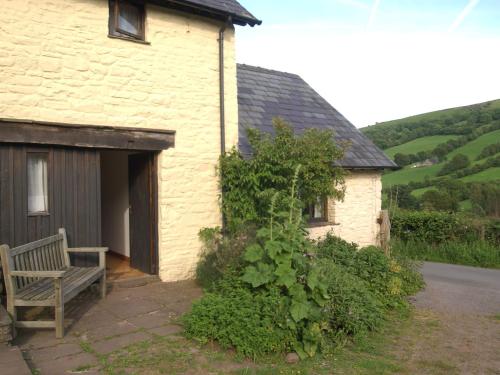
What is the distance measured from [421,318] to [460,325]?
19.9 inches

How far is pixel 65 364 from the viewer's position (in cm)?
412

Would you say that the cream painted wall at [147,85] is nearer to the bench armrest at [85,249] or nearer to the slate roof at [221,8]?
the slate roof at [221,8]

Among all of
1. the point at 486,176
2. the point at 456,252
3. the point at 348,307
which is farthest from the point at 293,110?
the point at 486,176

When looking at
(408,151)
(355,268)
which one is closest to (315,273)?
(355,268)

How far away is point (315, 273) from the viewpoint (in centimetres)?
469

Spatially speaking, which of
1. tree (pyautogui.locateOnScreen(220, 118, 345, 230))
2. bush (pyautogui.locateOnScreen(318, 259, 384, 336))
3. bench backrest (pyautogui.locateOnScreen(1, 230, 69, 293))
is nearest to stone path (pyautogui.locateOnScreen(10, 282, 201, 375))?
bench backrest (pyautogui.locateOnScreen(1, 230, 69, 293))

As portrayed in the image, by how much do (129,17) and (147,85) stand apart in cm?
121

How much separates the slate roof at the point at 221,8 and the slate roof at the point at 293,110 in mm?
2333

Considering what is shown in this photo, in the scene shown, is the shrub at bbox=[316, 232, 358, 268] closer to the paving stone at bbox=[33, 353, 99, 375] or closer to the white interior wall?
the paving stone at bbox=[33, 353, 99, 375]

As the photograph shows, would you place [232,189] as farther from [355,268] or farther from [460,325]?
[460,325]

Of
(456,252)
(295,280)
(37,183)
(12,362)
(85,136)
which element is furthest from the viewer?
(456,252)

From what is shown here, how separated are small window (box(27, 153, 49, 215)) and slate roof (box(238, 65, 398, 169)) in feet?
13.8

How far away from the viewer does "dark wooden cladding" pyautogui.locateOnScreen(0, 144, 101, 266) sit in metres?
6.14

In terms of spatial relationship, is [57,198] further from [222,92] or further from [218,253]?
[222,92]
